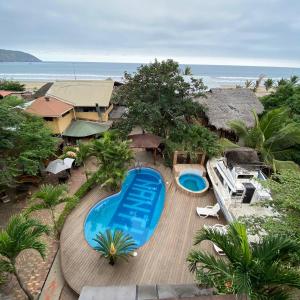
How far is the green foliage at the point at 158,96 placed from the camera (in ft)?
52.7

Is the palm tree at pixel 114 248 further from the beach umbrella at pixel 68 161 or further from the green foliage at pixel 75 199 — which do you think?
the beach umbrella at pixel 68 161

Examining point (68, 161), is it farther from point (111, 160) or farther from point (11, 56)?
point (11, 56)

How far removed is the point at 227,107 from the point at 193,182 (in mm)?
8654

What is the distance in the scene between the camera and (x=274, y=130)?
13672mm

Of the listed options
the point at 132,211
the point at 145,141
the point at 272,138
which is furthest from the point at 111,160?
the point at 272,138

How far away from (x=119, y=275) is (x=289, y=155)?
39.1 feet

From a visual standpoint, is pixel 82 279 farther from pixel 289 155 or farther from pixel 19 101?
pixel 289 155

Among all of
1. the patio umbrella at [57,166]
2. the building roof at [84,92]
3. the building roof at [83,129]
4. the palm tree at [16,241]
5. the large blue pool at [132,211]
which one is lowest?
the large blue pool at [132,211]

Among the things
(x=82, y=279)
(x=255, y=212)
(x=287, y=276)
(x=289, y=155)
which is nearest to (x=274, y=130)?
(x=289, y=155)

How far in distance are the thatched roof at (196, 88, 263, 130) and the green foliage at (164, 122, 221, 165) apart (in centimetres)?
267

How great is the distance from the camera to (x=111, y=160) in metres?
12.7

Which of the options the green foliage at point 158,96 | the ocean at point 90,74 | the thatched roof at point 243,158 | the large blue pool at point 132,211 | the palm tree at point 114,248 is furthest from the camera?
the ocean at point 90,74

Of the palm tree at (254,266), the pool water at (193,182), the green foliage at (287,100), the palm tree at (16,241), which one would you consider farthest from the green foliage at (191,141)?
the palm tree at (16,241)

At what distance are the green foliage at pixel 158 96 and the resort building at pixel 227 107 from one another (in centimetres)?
214
